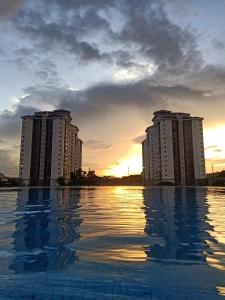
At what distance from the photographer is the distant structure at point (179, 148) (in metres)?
87.6

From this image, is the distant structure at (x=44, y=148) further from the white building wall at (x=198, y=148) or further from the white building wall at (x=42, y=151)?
the white building wall at (x=198, y=148)

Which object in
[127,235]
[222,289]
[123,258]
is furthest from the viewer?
[127,235]

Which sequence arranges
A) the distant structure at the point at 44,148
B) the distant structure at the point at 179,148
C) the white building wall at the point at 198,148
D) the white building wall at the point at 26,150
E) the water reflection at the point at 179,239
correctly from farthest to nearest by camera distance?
the white building wall at the point at 198,148 → the distant structure at the point at 179,148 → the distant structure at the point at 44,148 → the white building wall at the point at 26,150 → the water reflection at the point at 179,239

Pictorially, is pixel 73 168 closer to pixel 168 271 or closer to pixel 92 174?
pixel 92 174

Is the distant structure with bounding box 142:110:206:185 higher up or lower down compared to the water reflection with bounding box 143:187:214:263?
higher up

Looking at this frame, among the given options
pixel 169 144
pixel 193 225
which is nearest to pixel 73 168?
pixel 169 144

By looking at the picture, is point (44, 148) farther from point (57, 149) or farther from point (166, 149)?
point (166, 149)

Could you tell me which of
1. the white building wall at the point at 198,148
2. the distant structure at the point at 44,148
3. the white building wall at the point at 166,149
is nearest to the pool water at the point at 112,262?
the distant structure at the point at 44,148

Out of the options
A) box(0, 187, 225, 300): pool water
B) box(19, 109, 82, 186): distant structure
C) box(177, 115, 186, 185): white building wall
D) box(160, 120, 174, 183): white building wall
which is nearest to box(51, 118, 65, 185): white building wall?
box(19, 109, 82, 186): distant structure

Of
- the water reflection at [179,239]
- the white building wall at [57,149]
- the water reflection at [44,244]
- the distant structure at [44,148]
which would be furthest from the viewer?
the white building wall at [57,149]

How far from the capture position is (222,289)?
11.2ft

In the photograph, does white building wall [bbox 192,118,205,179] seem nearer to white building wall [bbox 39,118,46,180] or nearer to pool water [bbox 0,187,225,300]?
white building wall [bbox 39,118,46,180]

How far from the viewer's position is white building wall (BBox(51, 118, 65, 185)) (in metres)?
87.2

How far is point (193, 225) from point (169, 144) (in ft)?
269
